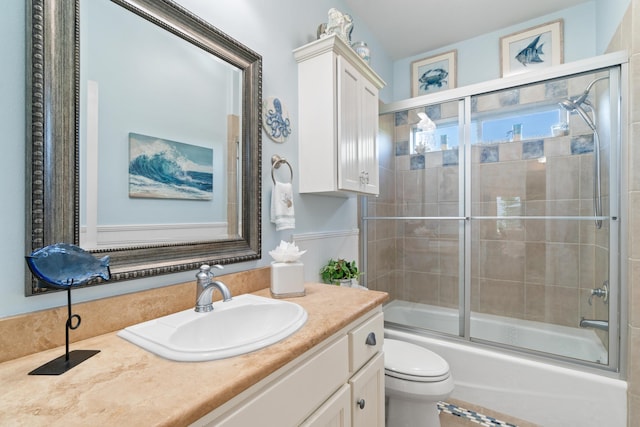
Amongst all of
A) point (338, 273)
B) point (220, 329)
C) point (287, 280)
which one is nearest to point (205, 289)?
point (220, 329)

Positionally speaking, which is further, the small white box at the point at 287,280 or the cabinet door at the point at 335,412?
the small white box at the point at 287,280

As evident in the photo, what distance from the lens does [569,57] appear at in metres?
2.25

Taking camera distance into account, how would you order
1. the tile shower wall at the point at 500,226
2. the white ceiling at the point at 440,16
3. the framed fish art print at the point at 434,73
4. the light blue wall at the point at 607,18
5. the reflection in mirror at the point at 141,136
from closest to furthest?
the reflection in mirror at the point at 141,136 → the light blue wall at the point at 607,18 → the tile shower wall at the point at 500,226 → the white ceiling at the point at 440,16 → the framed fish art print at the point at 434,73

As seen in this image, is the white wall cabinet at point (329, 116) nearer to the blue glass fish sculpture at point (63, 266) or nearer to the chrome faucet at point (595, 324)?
the blue glass fish sculpture at point (63, 266)

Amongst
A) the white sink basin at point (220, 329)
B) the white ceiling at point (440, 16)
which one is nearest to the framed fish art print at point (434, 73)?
the white ceiling at point (440, 16)

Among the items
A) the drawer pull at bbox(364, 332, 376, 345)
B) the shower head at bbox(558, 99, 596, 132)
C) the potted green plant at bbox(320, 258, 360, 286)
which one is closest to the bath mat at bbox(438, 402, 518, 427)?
→ the potted green plant at bbox(320, 258, 360, 286)

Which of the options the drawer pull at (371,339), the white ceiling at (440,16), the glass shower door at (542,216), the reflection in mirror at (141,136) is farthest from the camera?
the white ceiling at (440,16)

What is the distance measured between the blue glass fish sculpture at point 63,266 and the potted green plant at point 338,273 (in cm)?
120

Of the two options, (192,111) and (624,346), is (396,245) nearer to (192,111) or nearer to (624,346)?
(624,346)

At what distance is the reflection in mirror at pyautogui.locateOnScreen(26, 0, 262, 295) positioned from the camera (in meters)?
0.77

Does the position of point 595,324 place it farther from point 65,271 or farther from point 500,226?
point 65,271

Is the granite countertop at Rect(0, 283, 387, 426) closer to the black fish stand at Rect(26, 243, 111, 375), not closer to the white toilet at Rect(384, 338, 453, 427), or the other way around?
the black fish stand at Rect(26, 243, 111, 375)

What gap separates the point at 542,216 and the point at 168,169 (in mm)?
2437

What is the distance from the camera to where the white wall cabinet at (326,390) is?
0.64 m
